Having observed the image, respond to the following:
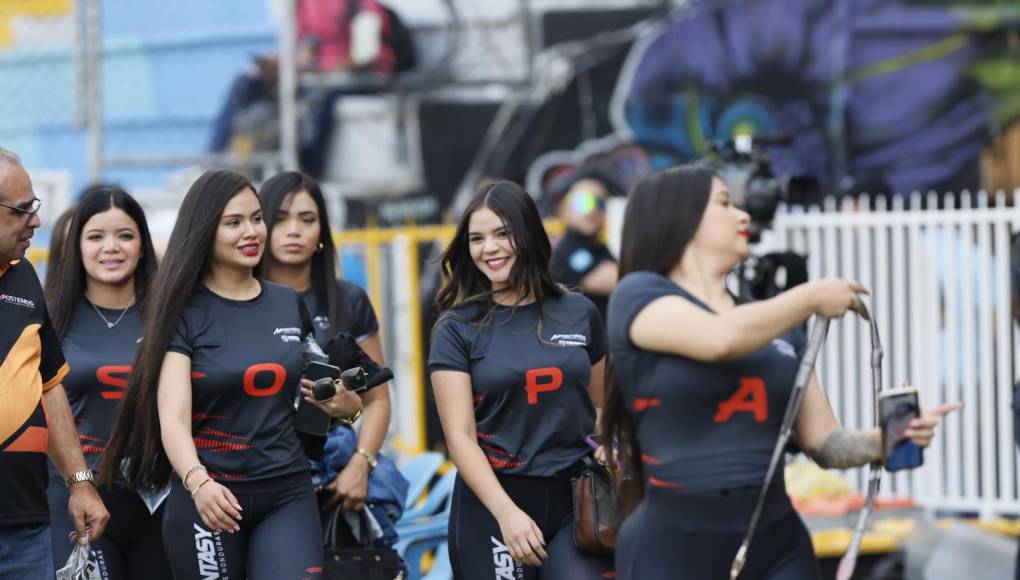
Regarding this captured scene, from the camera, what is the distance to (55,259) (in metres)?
7.00

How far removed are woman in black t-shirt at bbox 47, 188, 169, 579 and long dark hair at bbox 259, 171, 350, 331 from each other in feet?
1.70

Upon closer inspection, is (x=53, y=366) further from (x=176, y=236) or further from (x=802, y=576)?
(x=802, y=576)

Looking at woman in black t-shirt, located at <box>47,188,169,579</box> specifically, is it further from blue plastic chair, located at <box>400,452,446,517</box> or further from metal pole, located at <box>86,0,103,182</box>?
metal pole, located at <box>86,0,103,182</box>

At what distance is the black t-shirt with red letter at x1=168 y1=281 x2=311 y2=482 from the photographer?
5.88 metres

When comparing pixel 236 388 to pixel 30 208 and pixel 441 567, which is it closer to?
pixel 30 208

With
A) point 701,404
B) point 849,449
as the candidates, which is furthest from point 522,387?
point 849,449

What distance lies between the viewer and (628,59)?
1448 cm

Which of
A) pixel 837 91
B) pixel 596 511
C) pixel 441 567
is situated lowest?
pixel 441 567

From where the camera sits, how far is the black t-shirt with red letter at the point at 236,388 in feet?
19.3

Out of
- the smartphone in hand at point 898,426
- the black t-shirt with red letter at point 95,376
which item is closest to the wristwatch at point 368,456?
Answer: the black t-shirt with red letter at point 95,376

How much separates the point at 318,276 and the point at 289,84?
744 centimetres

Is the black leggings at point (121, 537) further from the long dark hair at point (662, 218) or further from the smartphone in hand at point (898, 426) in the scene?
the smartphone in hand at point (898, 426)

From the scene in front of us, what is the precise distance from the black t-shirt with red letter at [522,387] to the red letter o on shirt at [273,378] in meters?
0.54

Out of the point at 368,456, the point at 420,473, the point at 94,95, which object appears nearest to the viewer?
the point at 368,456
